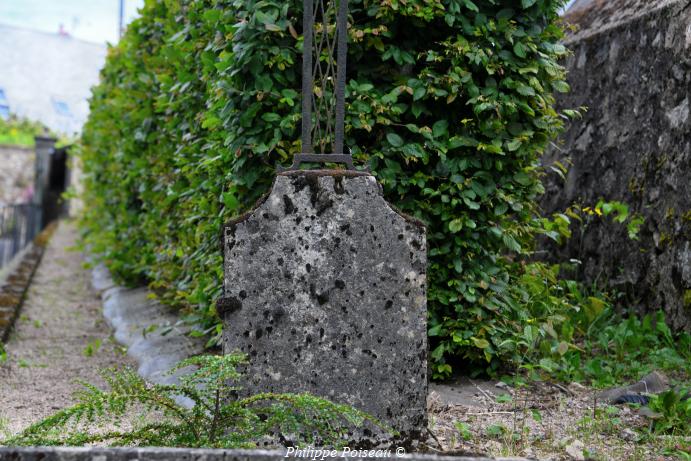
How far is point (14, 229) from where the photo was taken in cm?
1091

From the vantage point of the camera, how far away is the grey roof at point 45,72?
28.4 meters

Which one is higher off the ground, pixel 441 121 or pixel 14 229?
pixel 441 121

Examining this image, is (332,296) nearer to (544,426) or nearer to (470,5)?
(544,426)

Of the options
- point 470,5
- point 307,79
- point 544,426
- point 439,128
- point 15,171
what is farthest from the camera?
point 15,171

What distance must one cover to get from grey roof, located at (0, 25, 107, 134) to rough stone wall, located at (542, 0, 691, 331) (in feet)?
79.5

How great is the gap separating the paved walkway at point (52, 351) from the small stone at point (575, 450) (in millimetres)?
1820

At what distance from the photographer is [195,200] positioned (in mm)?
4887

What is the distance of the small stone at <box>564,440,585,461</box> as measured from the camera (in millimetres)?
2853

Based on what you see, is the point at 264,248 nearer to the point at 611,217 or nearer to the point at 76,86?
the point at 611,217

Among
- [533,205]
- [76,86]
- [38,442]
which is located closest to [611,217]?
[533,205]

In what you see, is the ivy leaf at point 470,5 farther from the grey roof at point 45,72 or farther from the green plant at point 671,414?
the grey roof at point 45,72

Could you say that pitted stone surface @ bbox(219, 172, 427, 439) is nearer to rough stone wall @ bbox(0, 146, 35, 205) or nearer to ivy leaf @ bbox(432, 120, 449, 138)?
ivy leaf @ bbox(432, 120, 449, 138)

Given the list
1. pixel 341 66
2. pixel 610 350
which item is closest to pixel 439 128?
pixel 341 66

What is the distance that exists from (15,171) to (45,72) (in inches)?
285
